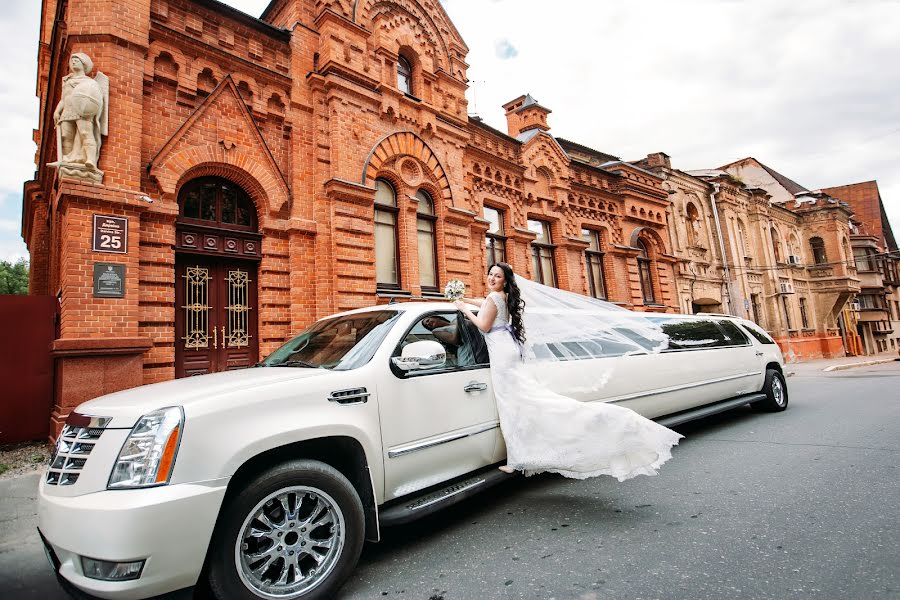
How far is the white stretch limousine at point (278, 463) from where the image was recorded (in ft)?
7.39

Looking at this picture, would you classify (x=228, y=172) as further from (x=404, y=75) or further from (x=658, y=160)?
(x=658, y=160)

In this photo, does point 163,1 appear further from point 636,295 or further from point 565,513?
point 636,295

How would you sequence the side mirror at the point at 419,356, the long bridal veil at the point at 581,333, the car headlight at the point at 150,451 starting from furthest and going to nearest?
the long bridal veil at the point at 581,333, the side mirror at the point at 419,356, the car headlight at the point at 150,451

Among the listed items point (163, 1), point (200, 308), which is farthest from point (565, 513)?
point (163, 1)

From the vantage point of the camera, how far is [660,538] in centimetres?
326

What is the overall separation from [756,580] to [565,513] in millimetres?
1464

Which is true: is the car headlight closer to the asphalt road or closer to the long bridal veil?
the asphalt road

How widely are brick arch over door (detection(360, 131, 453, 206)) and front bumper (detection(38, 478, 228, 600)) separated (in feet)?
26.3

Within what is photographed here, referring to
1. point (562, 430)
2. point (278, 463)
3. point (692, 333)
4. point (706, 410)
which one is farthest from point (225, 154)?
point (706, 410)

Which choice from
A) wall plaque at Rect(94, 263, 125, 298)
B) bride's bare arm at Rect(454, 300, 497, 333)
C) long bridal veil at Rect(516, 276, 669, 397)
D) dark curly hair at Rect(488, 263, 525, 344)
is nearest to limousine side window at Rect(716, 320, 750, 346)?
long bridal veil at Rect(516, 276, 669, 397)

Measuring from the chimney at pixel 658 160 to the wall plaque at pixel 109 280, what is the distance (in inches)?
839

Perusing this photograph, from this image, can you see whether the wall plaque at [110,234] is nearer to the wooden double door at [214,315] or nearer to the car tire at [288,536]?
the wooden double door at [214,315]

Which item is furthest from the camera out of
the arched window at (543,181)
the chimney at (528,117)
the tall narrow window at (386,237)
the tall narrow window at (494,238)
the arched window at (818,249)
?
the arched window at (818,249)

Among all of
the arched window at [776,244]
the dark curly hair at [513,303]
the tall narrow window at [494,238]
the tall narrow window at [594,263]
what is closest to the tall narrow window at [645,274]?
the tall narrow window at [594,263]
